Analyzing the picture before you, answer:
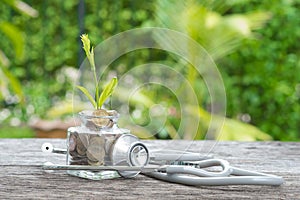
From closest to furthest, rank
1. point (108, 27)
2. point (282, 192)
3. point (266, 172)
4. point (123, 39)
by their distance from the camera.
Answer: point (282, 192) → point (266, 172) → point (123, 39) → point (108, 27)

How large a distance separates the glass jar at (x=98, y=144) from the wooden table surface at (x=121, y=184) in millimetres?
22

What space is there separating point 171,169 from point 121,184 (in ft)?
0.28

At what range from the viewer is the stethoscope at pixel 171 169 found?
955mm

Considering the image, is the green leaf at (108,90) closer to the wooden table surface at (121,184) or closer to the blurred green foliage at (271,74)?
the wooden table surface at (121,184)

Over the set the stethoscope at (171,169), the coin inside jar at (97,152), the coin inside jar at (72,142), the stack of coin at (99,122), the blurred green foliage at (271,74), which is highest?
the blurred green foliage at (271,74)

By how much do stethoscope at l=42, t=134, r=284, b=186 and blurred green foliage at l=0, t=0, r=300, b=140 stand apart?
7.55 feet

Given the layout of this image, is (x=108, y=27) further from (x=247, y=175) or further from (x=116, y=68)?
(x=247, y=175)

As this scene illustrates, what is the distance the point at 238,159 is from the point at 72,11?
9.54 feet

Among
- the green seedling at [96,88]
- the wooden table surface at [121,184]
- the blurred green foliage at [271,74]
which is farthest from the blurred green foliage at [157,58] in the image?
the green seedling at [96,88]

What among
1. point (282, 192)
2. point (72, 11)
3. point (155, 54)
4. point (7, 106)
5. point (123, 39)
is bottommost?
point (282, 192)

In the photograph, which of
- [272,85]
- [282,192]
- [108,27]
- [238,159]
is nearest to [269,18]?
[272,85]

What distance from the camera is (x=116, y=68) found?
3.78 m

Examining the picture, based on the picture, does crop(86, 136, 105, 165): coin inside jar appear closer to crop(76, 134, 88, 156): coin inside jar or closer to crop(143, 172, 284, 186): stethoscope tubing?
crop(76, 134, 88, 156): coin inside jar

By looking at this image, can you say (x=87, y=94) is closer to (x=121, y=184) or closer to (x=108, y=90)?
(x=108, y=90)
